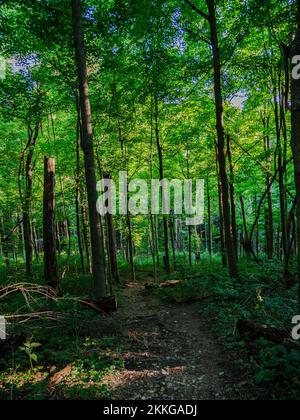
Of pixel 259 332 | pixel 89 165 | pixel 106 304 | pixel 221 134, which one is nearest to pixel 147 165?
pixel 221 134

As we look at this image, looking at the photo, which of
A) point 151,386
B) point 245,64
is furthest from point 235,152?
point 151,386

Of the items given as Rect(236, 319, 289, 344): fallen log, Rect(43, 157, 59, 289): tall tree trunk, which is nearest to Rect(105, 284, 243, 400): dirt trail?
Rect(236, 319, 289, 344): fallen log

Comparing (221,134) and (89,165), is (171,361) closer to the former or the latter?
(89,165)

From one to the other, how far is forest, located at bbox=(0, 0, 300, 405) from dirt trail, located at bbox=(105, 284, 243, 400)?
0.10ft

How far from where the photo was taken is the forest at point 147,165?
12.8 feet

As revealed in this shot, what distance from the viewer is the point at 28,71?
10195 mm

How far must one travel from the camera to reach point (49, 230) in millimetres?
8766

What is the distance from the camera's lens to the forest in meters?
3.89

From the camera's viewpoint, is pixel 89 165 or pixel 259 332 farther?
pixel 89 165

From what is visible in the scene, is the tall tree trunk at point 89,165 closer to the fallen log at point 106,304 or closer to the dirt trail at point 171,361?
the fallen log at point 106,304

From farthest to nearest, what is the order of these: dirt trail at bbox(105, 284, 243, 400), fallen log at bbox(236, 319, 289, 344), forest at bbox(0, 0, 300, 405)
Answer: fallen log at bbox(236, 319, 289, 344) → forest at bbox(0, 0, 300, 405) → dirt trail at bbox(105, 284, 243, 400)

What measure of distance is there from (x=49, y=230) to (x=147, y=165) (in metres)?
9.29

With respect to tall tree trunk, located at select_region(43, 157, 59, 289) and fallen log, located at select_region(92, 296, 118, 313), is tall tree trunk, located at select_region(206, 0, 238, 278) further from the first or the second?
tall tree trunk, located at select_region(43, 157, 59, 289)
